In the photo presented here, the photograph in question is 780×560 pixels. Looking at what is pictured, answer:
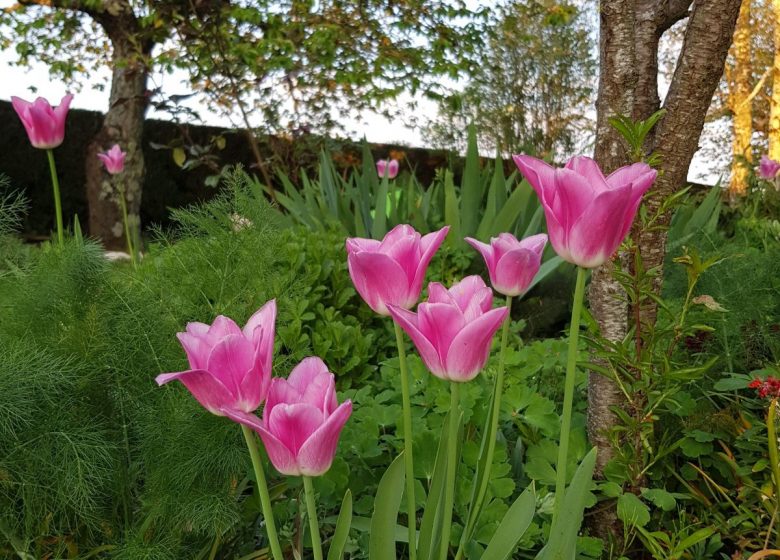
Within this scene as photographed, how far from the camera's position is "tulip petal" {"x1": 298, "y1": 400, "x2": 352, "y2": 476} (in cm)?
75

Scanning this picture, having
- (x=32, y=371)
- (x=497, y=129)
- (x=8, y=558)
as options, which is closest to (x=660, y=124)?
(x=32, y=371)

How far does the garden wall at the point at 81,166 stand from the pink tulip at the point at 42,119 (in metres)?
6.64

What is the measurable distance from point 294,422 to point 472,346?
216 mm

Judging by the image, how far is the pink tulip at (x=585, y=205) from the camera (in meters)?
0.81

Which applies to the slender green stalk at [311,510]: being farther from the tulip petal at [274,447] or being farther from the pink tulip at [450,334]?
the pink tulip at [450,334]

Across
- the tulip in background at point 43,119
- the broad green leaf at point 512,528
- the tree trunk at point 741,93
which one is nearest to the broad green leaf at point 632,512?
the broad green leaf at point 512,528

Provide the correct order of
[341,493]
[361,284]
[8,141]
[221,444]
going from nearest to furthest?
[361,284] → [221,444] → [341,493] → [8,141]

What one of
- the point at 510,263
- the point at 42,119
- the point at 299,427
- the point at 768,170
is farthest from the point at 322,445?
the point at 768,170

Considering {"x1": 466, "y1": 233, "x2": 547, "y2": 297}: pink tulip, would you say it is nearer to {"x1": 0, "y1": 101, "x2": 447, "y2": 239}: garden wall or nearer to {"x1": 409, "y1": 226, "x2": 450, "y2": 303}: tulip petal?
{"x1": 409, "y1": 226, "x2": 450, "y2": 303}: tulip petal

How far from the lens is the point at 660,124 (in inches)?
59.5

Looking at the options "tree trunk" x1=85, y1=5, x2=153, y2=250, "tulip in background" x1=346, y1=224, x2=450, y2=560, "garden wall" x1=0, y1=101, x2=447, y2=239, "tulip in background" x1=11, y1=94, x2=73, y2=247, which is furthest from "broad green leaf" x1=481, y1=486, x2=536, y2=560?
"garden wall" x1=0, y1=101, x2=447, y2=239

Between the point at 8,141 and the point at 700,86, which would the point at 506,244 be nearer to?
the point at 700,86

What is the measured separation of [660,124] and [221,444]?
3.49ft

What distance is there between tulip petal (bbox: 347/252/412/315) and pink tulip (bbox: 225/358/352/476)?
0.14 m
